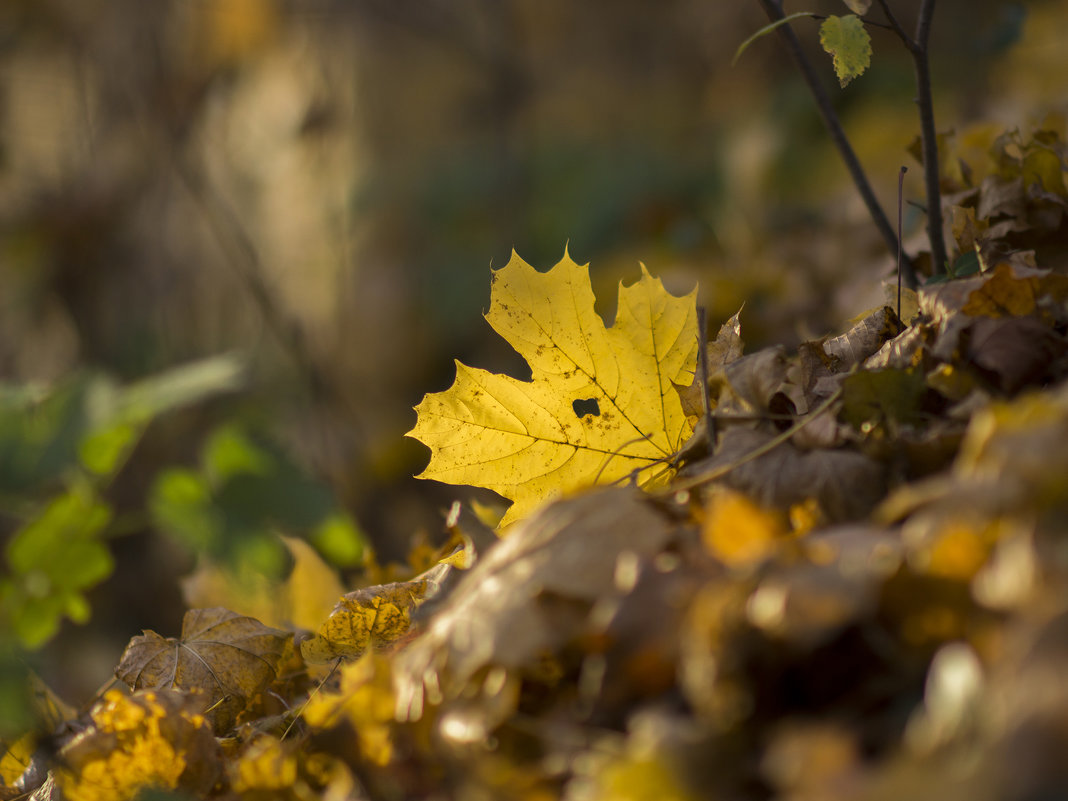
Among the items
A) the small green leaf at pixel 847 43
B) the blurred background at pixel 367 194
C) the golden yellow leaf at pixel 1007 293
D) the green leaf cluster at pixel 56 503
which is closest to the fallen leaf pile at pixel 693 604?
the golden yellow leaf at pixel 1007 293

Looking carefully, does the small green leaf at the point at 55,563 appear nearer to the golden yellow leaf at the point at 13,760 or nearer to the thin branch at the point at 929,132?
the golden yellow leaf at the point at 13,760

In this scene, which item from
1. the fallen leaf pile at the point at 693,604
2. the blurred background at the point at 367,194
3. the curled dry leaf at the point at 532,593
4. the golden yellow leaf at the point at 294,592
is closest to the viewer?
the fallen leaf pile at the point at 693,604

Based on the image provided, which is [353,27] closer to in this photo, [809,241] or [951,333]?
[809,241]

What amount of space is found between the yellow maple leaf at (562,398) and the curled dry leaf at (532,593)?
0.25 metres

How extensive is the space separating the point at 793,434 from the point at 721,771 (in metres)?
0.31

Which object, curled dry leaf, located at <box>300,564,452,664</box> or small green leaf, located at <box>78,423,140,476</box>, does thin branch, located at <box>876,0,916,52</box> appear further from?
small green leaf, located at <box>78,423,140,476</box>

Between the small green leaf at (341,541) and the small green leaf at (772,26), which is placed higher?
the small green leaf at (772,26)

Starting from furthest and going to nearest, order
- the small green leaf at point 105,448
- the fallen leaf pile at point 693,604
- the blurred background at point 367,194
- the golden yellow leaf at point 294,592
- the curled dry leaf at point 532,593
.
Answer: the blurred background at point 367,194
the golden yellow leaf at point 294,592
the small green leaf at point 105,448
the curled dry leaf at point 532,593
the fallen leaf pile at point 693,604

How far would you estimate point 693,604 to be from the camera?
478 millimetres

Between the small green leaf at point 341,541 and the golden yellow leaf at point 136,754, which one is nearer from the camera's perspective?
the golden yellow leaf at point 136,754

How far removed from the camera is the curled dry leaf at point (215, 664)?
31.3 inches

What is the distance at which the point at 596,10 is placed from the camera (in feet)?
21.8

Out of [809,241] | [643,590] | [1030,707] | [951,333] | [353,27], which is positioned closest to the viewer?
[1030,707]

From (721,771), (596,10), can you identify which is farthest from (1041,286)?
(596,10)
